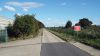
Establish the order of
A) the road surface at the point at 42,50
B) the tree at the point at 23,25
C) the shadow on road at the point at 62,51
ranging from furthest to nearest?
the tree at the point at 23,25 → the road surface at the point at 42,50 → the shadow on road at the point at 62,51

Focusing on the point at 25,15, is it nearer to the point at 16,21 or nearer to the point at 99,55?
the point at 16,21

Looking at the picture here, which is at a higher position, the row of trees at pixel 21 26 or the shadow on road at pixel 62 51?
the row of trees at pixel 21 26

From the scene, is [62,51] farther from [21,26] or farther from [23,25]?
[23,25]

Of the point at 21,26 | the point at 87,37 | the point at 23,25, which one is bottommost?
the point at 87,37

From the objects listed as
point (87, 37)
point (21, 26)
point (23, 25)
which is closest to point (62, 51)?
point (87, 37)

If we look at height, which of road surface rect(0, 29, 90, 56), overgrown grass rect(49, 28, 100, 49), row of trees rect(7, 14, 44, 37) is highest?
row of trees rect(7, 14, 44, 37)

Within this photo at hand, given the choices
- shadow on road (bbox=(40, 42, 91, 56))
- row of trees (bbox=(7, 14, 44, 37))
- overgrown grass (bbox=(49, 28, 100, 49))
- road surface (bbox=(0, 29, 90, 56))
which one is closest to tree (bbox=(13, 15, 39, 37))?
row of trees (bbox=(7, 14, 44, 37))

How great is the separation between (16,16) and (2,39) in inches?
371

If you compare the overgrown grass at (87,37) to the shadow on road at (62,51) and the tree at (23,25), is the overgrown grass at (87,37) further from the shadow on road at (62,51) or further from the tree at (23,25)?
the tree at (23,25)

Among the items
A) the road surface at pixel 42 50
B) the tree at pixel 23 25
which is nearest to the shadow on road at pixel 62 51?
the road surface at pixel 42 50

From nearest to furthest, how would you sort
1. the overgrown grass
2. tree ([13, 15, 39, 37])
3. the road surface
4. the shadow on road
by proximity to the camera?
the shadow on road < the road surface < the overgrown grass < tree ([13, 15, 39, 37])

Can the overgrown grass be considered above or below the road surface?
above

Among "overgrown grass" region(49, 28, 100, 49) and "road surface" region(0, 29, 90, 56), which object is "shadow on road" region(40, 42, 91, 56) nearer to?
"road surface" region(0, 29, 90, 56)

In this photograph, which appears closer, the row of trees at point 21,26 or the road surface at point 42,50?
the road surface at point 42,50
